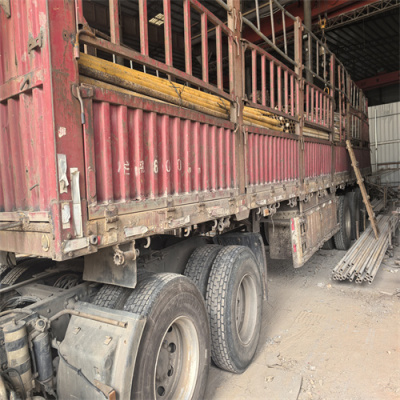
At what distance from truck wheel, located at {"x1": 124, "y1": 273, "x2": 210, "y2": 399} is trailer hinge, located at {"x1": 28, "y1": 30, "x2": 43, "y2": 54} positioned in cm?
140

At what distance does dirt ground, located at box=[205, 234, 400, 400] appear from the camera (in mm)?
2717

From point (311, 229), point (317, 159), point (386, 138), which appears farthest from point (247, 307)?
point (386, 138)

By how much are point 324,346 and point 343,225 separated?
14.0 ft

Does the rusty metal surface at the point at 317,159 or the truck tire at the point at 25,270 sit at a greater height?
the rusty metal surface at the point at 317,159

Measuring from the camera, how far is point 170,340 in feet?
7.25

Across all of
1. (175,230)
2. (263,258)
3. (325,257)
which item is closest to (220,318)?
(175,230)

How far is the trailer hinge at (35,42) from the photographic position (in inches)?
54.9

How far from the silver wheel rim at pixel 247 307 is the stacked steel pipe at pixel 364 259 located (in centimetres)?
221

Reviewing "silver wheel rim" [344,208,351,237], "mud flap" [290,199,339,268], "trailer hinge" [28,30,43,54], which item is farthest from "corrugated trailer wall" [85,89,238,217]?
"silver wheel rim" [344,208,351,237]

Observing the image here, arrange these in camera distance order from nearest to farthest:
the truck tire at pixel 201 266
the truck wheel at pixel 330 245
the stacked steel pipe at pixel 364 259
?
1. the truck tire at pixel 201 266
2. the stacked steel pipe at pixel 364 259
3. the truck wheel at pixel 330 245

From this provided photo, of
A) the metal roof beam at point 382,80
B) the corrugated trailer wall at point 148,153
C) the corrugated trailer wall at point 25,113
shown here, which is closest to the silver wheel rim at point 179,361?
the corrugated trailer wall at point 148,153

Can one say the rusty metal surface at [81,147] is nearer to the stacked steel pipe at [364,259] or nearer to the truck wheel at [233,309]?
the truck wheel at [233,309]

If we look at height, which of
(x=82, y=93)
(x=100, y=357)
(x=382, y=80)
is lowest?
(x=100, y=357)

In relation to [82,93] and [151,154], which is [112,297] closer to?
[151,154]
